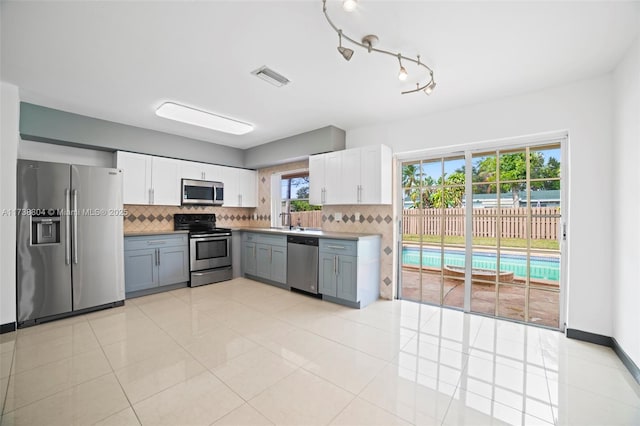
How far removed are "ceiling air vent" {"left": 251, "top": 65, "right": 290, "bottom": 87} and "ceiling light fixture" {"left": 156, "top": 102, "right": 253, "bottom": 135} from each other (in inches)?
50.8

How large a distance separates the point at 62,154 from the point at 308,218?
12.4 ft

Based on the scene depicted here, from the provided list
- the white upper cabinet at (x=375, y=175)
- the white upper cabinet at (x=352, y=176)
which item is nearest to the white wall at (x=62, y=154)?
the white upper cabinet at (x=352, y=176)

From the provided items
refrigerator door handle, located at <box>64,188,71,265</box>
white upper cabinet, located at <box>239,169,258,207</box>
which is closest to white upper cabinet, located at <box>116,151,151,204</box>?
refrigerator door handle, located at <box>64,188,71,265</box>

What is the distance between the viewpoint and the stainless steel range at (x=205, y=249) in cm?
447

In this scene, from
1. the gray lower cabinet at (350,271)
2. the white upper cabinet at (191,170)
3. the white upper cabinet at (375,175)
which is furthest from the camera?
the white upper cabinet at (191,170)

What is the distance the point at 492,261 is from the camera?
10.8 feet

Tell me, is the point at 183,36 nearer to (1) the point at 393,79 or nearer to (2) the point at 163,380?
(1) the point at 393,79

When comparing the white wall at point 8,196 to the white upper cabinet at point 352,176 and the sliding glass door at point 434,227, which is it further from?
the sliding glass door at point 434,227

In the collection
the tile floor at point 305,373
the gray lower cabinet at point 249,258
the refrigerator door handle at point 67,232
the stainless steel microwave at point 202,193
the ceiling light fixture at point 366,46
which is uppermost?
the ceiling light fixture at point 366,46

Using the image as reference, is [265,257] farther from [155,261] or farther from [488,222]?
[488,222]

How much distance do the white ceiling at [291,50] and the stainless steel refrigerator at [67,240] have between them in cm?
91

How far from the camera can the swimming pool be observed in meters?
2.99

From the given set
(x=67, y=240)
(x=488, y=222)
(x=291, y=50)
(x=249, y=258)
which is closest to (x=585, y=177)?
(x=488, y=222)

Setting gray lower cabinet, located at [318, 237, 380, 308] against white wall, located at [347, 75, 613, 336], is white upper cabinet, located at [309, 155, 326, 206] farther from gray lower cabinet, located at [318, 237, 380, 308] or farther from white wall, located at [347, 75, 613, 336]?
white wall, located at [347, 75, 613, 336]
